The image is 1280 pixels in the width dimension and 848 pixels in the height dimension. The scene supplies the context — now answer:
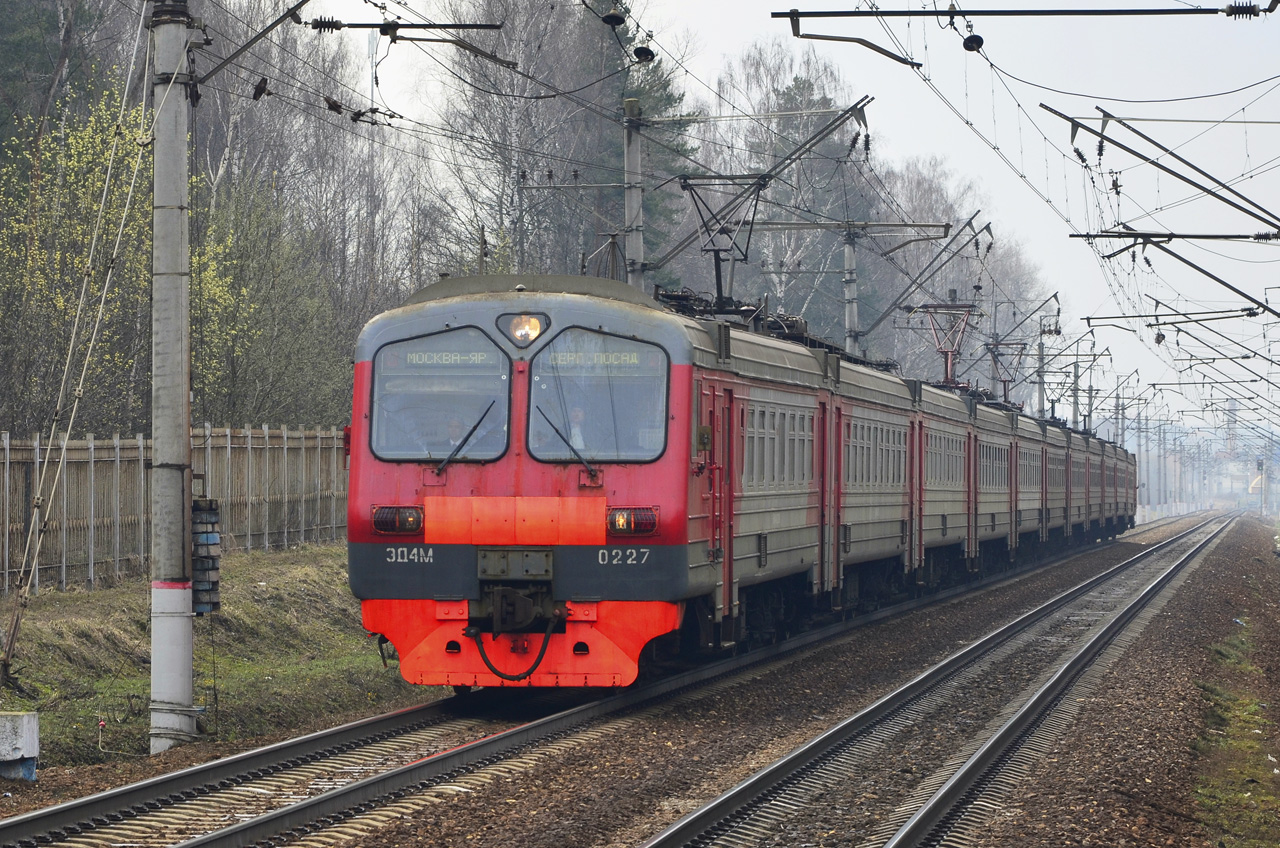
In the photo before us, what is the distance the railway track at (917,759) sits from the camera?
8109 mm

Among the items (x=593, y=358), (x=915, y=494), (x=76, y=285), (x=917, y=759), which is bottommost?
(x=917, y=759)

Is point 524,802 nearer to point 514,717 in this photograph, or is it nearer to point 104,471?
point 514,717

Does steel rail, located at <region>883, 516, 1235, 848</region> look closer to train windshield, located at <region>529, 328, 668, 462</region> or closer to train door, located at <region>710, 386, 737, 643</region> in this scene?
train door, located at <region>710, 386, 737, 643</region>

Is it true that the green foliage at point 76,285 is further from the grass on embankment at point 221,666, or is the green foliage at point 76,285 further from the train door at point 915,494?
the train door at point 915,494

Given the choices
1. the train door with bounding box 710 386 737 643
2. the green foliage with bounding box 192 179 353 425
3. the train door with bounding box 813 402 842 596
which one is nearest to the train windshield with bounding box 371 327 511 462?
the train door with bounding box 710 386 737 643

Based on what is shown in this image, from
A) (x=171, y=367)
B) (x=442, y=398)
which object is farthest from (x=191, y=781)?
(x=442, y=398)

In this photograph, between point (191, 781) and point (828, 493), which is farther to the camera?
point (828, 493)

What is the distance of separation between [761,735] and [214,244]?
1934 centimetres

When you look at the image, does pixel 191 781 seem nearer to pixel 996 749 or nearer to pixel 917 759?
pixel 917 759

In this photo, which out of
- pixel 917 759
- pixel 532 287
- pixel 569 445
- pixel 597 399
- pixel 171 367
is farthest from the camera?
pixel 532 287

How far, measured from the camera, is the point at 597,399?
1146cm

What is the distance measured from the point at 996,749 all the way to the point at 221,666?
274 inches

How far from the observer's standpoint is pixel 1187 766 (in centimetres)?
1052

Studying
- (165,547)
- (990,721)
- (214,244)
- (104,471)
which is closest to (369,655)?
(104,471)
